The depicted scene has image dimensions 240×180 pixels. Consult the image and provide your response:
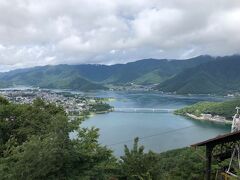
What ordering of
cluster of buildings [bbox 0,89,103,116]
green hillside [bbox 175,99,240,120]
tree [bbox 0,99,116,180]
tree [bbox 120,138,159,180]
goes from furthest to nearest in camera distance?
cluster of buildings [bbox 0,89,103,116] < green hillside [bbox 175,99,240,120] < tree [bbox 120,138,159,180] < tree [bbox 0,99,116,180]

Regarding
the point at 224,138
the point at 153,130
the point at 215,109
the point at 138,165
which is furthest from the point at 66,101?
the point at 224,138

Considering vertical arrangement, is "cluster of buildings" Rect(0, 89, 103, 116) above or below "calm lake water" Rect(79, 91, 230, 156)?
above

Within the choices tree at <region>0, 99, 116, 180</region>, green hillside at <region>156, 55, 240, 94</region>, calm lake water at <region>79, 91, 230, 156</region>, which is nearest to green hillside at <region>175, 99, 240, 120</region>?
calm lake water at <region>79, 91, 230, 156</region>

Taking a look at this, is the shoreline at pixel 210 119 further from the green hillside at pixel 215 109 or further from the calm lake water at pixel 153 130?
the calm lake water at pixel 153 130

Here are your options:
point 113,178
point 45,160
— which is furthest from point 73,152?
point 113,178

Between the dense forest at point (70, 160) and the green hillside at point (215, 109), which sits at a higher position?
the dense forest at point (70, 160)

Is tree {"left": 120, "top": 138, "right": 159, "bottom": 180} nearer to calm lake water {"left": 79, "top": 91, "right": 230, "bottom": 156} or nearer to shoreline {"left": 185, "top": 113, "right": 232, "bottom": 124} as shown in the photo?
calm lake water {"left": 79, "top": 91, "right": 230, "bottom": 156}

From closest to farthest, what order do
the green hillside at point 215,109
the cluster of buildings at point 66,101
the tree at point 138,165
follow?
1. the tree at point 138,165
2. the green hillside at point 215,109
3. the cluster of buildings at point 66,101

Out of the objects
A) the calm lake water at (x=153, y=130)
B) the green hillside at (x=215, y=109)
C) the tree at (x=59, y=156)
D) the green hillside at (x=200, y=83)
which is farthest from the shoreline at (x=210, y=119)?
the green hillside at (x=200, y=83)

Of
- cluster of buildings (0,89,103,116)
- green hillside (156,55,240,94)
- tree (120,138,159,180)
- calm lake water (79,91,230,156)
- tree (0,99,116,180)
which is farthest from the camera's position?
green hillside (156,55,240,94)

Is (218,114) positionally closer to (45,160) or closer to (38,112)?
(38,112)

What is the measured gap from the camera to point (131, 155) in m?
12.2

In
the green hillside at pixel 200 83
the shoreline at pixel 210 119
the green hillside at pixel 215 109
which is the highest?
the green hillside at pixel 200 83

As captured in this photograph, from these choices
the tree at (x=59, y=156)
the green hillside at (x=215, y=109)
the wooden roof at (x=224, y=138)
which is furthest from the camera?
the green hillside at (x=215, y=109)
